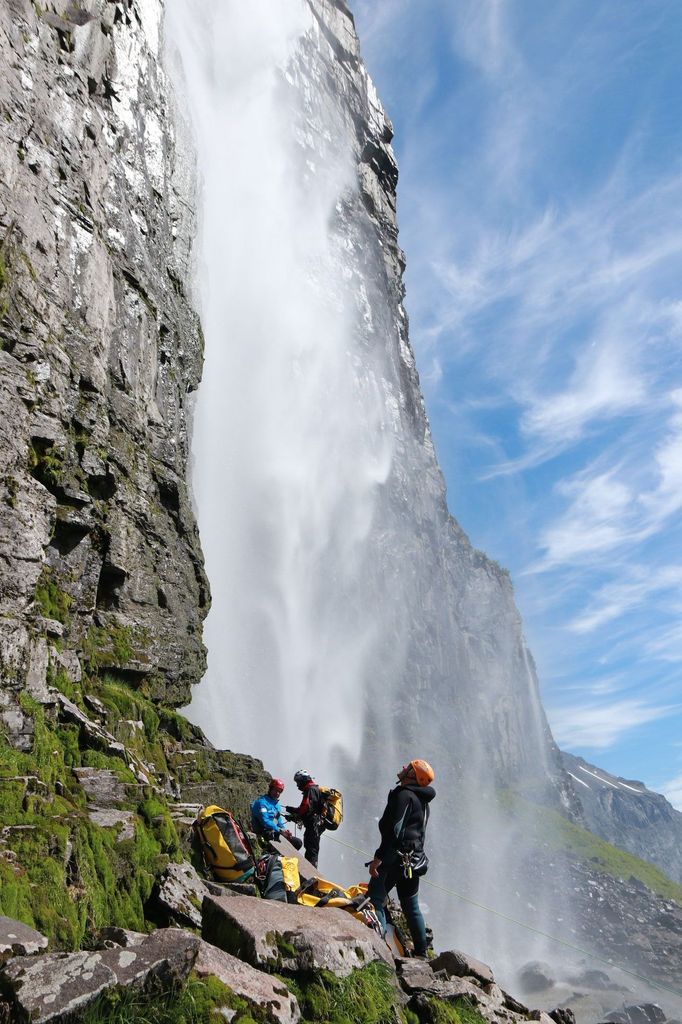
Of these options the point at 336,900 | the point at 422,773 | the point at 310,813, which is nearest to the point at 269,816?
the point at 310,813

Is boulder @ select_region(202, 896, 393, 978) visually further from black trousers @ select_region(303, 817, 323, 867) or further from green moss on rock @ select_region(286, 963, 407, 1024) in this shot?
black trousers @ select_region(303, 817, 323, 867)

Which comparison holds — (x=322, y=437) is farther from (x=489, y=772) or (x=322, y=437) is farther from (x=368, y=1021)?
(x=368, y=1021)

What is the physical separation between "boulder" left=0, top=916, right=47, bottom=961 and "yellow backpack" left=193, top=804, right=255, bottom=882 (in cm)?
450

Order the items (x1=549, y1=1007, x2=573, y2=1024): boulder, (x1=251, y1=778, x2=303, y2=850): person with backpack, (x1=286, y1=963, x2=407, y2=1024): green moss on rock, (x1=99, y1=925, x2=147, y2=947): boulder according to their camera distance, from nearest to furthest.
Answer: (x1=286, y1=963, x2=407, y2=1024): green moss on rock, (x1=99, y1=925, x2=147, y2=947): boulder, (x1=549, y1=1007, x2=573, y2=1024): boulder, (x1=251, y1=778, x2=303, y2=850): person with backpack

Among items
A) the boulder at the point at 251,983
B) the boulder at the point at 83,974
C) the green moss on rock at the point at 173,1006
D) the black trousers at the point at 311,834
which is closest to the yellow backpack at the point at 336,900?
the black trousers at the point at 311,834

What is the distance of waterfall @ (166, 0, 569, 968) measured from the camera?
65.9 meters

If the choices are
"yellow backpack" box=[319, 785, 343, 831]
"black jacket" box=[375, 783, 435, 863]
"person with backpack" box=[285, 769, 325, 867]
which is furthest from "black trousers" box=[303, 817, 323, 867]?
"black jacket" box=[375, 783, 435, 863]

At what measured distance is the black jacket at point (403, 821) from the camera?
8812mm

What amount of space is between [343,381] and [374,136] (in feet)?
114

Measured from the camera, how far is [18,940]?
4793 mm

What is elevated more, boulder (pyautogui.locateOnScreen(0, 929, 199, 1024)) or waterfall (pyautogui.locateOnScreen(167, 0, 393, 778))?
waterfall (pyautogui.locateOnScreen(167, 0, 393, 778))

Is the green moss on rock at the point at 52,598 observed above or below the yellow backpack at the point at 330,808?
above

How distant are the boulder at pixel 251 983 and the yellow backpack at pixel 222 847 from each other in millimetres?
3967

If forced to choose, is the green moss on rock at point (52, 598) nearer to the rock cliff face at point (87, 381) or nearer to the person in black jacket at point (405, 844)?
the rock cliff face at point (87, 381)
